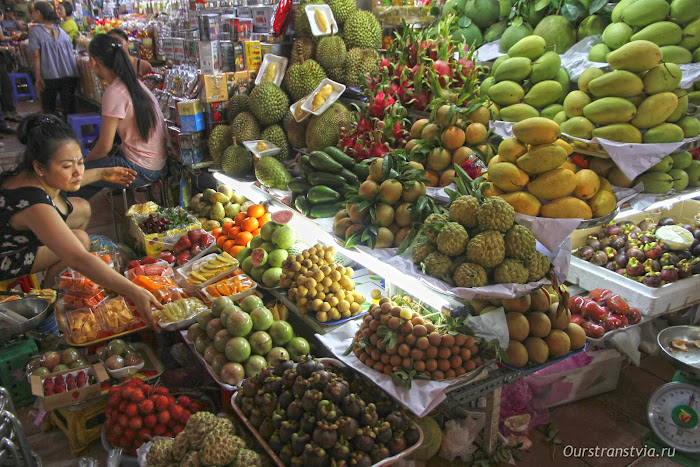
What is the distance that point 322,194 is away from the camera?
3.04 metres

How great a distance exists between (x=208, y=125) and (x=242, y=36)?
0.90m

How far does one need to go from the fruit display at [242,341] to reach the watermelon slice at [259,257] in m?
0.42

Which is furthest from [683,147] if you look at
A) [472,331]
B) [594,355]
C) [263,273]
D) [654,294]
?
[263,273]

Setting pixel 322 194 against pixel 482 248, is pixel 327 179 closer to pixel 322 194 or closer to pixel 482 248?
→ pixel 322 194

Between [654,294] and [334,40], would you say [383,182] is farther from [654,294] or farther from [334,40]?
[334,40]

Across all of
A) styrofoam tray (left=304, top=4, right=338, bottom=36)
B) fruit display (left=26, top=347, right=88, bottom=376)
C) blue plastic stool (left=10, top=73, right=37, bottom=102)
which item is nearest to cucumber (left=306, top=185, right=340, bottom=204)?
fruit display (left=26, top=347, right=88, bottom=376)

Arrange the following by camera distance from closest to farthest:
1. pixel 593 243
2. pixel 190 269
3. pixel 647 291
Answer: pixel 647 291 < pixel 593 243 < pixel 190 269

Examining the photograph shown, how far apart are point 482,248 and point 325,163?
1.34 m

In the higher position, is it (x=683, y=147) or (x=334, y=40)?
(x=334, y=40)

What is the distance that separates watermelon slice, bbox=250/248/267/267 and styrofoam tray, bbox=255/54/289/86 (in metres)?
1.79

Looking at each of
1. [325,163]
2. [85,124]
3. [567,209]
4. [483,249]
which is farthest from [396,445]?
[85,124]

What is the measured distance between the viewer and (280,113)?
169 inches

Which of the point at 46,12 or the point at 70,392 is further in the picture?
the point at 46,12

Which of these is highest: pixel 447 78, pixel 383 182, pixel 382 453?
pixel 447 78
